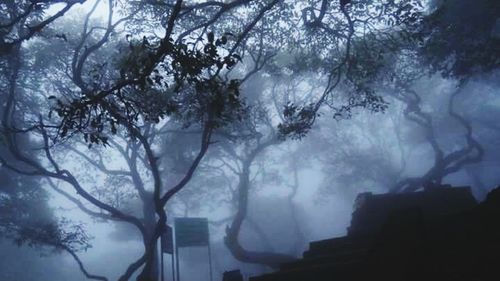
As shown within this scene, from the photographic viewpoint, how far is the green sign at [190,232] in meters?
13.8

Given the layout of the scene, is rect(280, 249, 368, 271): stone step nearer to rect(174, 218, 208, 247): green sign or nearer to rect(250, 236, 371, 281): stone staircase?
rect(250, 236, 371, 281): stone staircase

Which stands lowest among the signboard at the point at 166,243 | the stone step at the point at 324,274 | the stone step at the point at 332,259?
the stone step at the point at 324,274

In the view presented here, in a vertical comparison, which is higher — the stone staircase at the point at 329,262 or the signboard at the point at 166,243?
the signboard at the point at 166,243

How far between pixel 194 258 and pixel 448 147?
121 ft

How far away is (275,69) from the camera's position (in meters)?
20.4

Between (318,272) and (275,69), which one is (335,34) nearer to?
(275,69)

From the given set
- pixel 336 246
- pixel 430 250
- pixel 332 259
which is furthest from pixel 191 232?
pixel 430 250

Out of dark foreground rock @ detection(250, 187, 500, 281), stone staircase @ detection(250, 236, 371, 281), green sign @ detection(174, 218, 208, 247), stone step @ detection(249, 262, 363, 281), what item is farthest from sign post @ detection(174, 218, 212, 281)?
dark foreground rock @ detection(250, 187, 500, 281)

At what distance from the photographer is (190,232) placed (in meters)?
14.1

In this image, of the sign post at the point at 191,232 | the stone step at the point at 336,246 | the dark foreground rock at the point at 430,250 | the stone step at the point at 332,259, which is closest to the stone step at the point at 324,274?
the dark foreground rock at the point at 430,250

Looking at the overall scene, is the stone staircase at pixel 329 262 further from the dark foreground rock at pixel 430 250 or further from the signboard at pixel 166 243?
the signboard at pixel 166 243

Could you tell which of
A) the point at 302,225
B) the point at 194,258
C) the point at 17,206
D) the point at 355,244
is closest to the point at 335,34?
the point at 355,244

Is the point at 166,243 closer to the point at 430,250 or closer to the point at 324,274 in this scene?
the point at 324,274

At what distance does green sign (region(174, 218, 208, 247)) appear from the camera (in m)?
13.8
